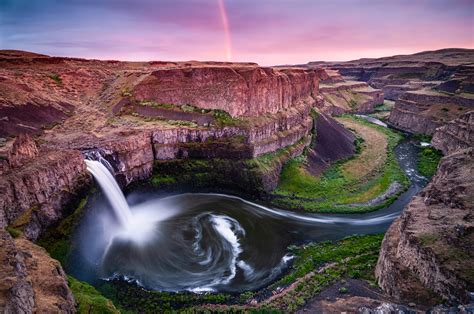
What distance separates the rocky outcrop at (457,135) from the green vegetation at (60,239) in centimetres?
5011

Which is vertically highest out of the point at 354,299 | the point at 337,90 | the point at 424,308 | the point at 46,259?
the point at 337,90

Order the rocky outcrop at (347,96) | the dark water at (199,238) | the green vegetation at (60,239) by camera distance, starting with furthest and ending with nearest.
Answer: the rocky outcrop at (347,96), the dark water at (199,238), the green vegetation at (60,239)

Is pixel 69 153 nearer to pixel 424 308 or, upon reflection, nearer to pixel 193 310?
pixel 193 310

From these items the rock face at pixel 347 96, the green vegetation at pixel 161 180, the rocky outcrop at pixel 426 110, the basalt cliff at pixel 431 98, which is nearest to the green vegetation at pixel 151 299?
the green vegetation at pixel 161 180

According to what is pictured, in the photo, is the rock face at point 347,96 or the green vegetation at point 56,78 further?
the rock face at point 347,96

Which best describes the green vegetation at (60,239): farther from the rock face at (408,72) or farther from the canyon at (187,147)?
the rock face at (408,72)

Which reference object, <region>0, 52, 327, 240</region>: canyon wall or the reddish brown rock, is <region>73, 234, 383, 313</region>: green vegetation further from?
the reddish brown rock

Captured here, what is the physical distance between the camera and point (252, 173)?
3838cm

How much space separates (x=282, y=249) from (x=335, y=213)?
395 inches

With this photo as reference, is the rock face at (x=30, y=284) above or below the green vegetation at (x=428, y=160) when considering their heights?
above

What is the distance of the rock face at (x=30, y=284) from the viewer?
1202 centimetres

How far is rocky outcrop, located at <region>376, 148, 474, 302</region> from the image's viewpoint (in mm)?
15602

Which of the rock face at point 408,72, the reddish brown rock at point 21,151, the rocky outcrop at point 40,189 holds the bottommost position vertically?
the rocky outcrop at point 40,189

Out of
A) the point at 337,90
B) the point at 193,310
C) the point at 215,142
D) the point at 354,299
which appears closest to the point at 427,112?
the point at 337,90
